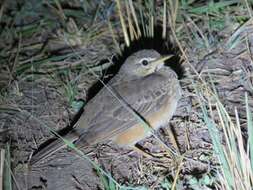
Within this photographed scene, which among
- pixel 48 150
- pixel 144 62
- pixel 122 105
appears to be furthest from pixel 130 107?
pixel 48 150

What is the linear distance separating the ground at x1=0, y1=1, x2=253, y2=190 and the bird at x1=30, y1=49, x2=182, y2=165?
177mm

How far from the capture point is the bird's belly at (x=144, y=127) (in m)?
5.83

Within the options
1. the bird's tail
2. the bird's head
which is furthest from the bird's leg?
the bird's head

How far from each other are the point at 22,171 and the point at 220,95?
7.18 ft

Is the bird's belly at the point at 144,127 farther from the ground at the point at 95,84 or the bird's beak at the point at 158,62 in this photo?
the bird's beak at the point at 158,62

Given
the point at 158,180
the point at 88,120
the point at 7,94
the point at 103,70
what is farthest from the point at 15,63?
the point at 158,180

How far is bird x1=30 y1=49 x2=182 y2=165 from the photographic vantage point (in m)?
5.79

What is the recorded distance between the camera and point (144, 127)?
573 cm

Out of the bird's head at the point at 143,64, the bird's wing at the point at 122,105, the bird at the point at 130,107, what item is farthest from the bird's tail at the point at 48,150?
the bird's head at the point at 143,64

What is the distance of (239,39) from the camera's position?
23.1 ft

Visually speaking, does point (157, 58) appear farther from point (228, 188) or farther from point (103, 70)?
point (228, 188)

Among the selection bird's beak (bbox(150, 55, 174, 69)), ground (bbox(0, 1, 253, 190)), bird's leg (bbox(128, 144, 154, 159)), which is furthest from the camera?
bird's beak (bbox(150, 55, 174, 69))

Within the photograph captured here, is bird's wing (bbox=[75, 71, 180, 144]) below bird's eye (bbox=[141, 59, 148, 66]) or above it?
below

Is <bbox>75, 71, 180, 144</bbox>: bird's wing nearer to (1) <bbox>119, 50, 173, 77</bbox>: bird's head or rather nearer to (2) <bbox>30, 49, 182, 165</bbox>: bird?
(2) <bbox>30, 49, 182, 165</bbox>: bird
